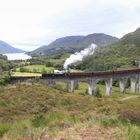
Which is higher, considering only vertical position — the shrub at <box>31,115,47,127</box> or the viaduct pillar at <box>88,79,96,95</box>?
the shrub at <box>31,115,47,127</box>

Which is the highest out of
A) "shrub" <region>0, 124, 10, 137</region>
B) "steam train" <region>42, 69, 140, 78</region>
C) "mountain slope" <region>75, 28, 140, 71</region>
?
"mountain slope" <region>75, 28, 140, 71</region>

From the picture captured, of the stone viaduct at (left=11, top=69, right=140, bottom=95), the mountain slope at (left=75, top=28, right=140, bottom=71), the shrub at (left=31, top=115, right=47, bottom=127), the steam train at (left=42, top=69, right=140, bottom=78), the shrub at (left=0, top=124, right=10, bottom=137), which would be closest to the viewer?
the shrub at (left=0, top=124, right=10, bottom=137)

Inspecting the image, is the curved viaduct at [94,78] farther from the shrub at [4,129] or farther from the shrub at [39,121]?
the shrub at [4,129]

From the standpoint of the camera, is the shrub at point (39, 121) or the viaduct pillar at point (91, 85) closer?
the shrub at point (39, 121)

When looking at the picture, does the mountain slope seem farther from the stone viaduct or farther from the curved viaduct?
the stone viaduct

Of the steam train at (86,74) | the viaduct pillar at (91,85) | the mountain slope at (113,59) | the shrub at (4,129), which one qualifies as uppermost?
the mountain slope at (113,59)

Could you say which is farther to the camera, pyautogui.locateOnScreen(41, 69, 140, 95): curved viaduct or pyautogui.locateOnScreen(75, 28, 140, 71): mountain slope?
pyautogui.locateOnScreen(75, 28, 140, 71): mountain slope

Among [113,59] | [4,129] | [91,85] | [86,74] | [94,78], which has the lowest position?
[91,85]

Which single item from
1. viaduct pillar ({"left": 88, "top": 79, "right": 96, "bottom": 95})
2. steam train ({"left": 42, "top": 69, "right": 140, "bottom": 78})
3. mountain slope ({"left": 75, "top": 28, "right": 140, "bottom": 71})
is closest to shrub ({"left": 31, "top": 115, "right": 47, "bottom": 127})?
steam train ({"left": 42, "top": 69, "right": 140, "bottom": 78})

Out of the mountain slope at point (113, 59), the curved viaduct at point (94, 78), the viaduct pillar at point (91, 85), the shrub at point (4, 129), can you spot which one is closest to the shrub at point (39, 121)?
the shrub at point (4, 129)

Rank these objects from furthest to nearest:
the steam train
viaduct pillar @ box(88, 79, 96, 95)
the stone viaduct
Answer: viaduct pillar @ box(88, 79, 96, 95)
the steam train
the stone viaduct

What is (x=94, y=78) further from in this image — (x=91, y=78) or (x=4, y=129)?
(x=4, y=129)

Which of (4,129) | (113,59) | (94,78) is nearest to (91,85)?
(94,78)

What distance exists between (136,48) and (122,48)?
9052 millimetres
